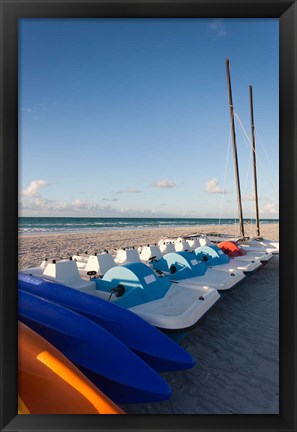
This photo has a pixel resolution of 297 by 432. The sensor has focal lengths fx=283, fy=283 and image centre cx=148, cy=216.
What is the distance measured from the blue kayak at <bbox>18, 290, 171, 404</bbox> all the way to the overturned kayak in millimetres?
1976

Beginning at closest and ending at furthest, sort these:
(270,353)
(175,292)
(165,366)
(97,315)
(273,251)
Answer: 1. (165,366)
2. (97,315)
3. (270,353)
4. (175,292)
5. (273,251)

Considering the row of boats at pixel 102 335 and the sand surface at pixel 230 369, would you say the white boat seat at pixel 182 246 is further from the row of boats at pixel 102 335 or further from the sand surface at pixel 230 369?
the row of boats at pixel 102 335

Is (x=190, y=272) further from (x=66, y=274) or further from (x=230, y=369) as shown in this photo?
(x=66, y=274)

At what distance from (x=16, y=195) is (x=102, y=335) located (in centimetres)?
139

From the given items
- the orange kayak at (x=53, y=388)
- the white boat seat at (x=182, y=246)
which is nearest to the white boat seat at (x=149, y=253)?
the white boat seat at (x=182, y=246)

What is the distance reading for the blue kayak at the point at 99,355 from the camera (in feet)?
7.20

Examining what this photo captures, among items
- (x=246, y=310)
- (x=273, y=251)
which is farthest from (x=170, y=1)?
(x=273, y=251)

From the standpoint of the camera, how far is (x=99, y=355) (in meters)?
2.31

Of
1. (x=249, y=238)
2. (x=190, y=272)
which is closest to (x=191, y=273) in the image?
(x=190, y=272)

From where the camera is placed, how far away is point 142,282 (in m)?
3.29

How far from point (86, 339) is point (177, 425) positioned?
1.01m

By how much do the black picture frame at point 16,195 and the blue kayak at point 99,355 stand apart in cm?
51

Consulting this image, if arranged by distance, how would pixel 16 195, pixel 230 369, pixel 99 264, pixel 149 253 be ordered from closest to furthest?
pixel 16 195 < pixel 230 369 < pixel 99 264 < pixel 149 253
